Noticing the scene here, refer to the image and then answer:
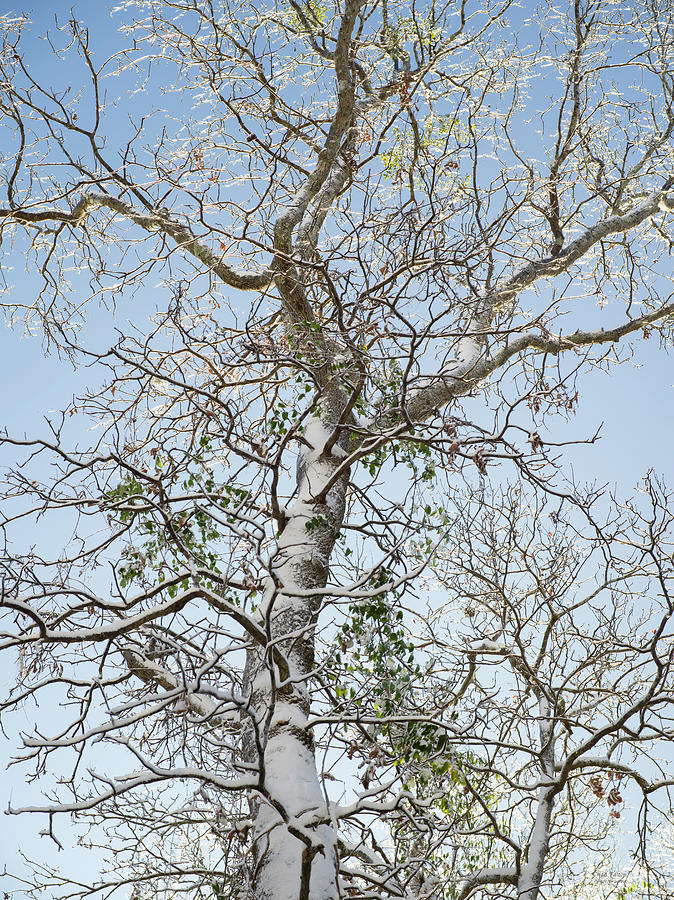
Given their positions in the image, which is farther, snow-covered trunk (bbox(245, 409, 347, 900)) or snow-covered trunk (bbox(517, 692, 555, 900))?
snow-covered trunk (bbox(517, 692, 555, 900))

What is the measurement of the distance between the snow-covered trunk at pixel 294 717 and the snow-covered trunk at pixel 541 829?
2244 millimetres

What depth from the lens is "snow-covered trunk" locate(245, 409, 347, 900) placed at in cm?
306

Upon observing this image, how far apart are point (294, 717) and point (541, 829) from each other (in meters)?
3.37

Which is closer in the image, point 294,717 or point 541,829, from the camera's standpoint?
point 294,717

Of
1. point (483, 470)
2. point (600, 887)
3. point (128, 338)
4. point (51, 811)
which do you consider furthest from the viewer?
point (600, 887)

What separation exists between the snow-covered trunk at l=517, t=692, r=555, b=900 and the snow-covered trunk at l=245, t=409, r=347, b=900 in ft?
7.36

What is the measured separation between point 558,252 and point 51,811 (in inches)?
272

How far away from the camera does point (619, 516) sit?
6633mm

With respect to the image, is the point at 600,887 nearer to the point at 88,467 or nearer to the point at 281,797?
the point at 281,797

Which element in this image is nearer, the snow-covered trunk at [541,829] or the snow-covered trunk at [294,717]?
the snow-covered trunk at [294,717]

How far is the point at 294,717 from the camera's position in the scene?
3830 mm

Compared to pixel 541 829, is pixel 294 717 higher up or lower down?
lower down

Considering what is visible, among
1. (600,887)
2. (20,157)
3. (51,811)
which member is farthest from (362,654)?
(600,887)

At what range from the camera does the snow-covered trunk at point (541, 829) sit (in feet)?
18.8
